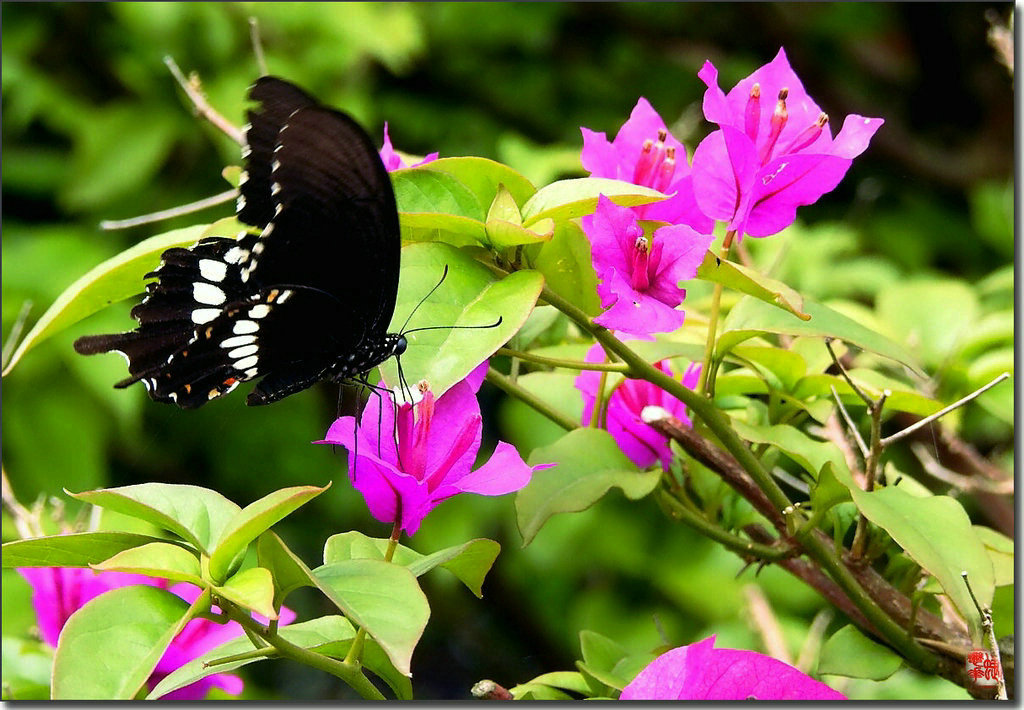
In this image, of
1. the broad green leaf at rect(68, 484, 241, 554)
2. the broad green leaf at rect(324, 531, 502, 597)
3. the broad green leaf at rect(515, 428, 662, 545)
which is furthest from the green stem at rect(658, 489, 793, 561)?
the broad green leaf at rect(68, 484, 241, 554)

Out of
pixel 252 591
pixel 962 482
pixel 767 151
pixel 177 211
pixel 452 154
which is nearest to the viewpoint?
pixel 252 591

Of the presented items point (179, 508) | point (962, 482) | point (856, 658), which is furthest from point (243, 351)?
point (962, 482)

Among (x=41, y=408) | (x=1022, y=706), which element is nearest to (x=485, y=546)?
(x=1022, y=706)

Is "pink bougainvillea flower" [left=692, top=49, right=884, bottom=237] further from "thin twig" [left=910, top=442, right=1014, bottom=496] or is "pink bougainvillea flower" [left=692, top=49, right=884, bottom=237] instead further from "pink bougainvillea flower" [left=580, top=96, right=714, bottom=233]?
"thin twig" [left=910, top=442, right=1014, bottom=496]

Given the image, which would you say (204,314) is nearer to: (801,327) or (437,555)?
(437,555)

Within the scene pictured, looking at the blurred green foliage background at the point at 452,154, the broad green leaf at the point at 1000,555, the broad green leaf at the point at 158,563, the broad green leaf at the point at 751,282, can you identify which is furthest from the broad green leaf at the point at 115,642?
the blurred green foliage background at the point at 452,154

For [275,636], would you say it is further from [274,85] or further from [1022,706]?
[1022,706]
